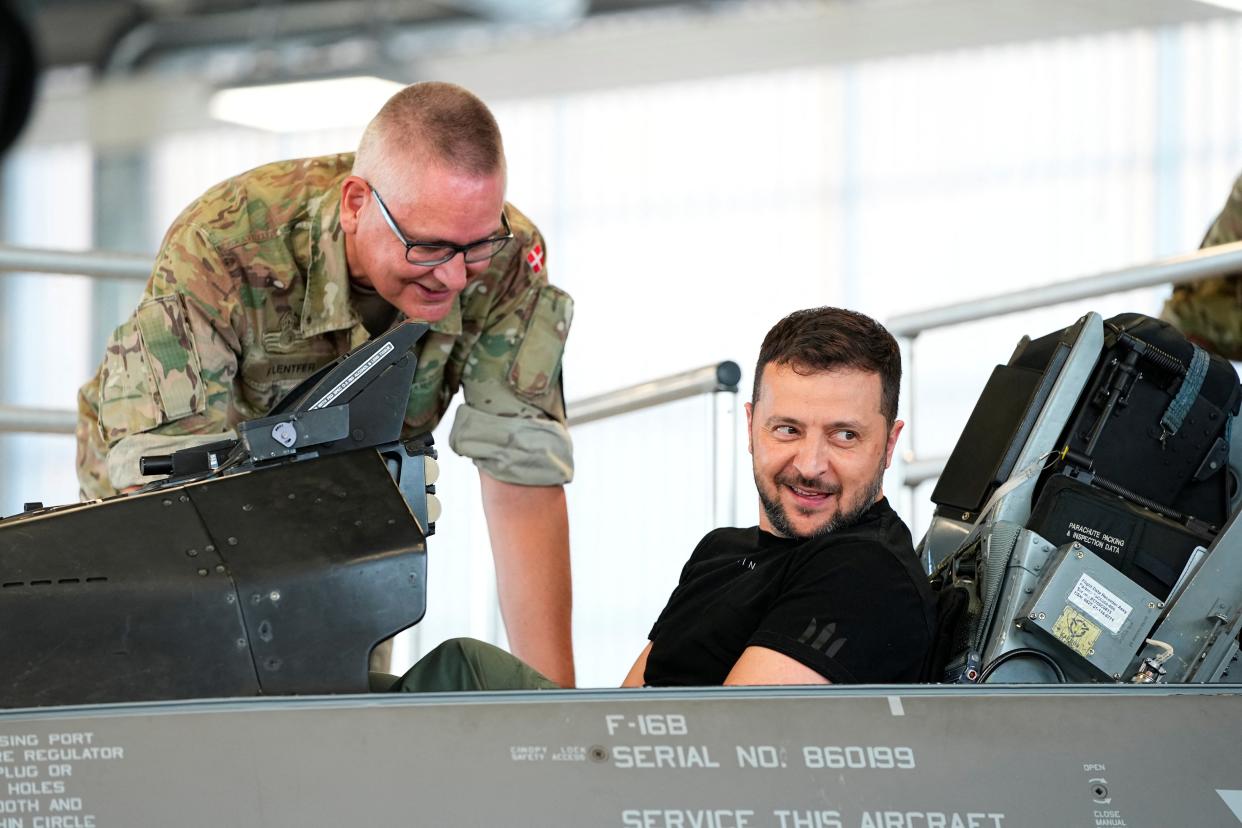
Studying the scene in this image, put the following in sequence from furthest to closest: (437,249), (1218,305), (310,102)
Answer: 1. (310,102)
2. (1218,305)
3. (437,249)

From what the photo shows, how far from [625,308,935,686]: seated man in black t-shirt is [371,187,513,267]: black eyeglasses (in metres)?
0.48

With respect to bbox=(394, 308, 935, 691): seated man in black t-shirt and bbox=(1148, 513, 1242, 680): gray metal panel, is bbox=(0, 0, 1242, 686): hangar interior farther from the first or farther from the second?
bbox=(1148, 513, 1242, 680): gray metal panel

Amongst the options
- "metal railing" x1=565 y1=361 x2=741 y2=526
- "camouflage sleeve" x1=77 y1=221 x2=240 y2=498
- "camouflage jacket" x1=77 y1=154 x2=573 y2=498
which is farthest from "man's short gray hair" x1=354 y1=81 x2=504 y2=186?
"metal railing" x1=565 y1=361 x2=741 y2=526

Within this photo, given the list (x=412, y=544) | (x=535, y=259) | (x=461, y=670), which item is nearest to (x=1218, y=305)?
(x=535, y=259)

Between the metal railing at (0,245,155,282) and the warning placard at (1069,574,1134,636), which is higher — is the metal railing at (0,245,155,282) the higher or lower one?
the higher one

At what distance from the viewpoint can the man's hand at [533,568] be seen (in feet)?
7.93

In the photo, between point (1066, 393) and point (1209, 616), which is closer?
point (1209, 616)

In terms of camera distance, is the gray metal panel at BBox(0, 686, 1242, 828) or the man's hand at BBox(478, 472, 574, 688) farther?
the man's hand at BBox(478, 472, 574, 688)

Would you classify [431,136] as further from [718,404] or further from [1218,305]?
[1218,305]

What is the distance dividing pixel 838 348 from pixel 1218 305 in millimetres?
1537

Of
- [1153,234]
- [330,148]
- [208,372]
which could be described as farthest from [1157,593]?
[330,148]

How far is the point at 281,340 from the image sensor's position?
7.44 feet

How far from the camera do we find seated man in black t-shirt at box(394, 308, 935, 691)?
148 cm

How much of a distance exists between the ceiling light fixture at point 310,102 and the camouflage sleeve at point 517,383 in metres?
4.51
